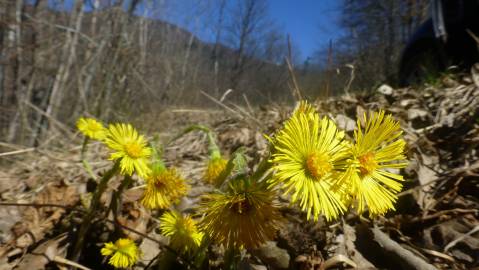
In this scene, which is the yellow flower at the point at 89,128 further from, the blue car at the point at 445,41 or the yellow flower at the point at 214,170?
the blue car at the point at 445,41

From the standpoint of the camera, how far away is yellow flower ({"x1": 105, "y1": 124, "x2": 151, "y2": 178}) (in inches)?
40.8

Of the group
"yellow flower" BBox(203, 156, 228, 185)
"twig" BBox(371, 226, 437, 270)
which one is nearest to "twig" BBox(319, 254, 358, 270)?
"twig" BBox(371, 226, 437, 270)

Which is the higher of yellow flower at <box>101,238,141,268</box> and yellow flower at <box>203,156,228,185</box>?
yellow flower at <box>203,156,228,185</box>

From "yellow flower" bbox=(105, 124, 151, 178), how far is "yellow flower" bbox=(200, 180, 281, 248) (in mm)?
Result: 394

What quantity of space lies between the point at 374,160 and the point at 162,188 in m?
0.67

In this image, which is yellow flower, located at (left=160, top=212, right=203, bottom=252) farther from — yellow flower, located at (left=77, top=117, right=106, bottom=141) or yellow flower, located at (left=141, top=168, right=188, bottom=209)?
yellow flower, located at (left=77, top=117, right=106, bottom=141)

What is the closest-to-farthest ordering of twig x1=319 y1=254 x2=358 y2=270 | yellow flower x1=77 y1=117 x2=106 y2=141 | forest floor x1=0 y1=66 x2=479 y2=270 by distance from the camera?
twig x1=319 y1=254 x2=358 y2=270 < forest floor x1=0 y1=66 x2=479 y2=270 < yellow flower x1=77 y1=117 x2=106 y2=141

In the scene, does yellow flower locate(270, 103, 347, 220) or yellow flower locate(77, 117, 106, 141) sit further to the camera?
yellow flower locate(77, 117, 106, 141)

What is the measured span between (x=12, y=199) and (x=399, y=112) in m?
2.27

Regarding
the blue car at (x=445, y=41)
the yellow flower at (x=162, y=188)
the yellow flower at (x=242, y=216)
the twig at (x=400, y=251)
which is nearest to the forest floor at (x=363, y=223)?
the twig at (x=400, y=251)

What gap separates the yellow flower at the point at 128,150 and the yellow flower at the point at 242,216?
394 mm

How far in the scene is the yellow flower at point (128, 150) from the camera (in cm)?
104

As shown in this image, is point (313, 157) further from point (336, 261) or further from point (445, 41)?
point (445, 41)

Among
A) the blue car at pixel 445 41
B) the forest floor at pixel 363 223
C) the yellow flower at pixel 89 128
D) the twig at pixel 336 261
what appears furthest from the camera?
the blue car at pixel 445 41
